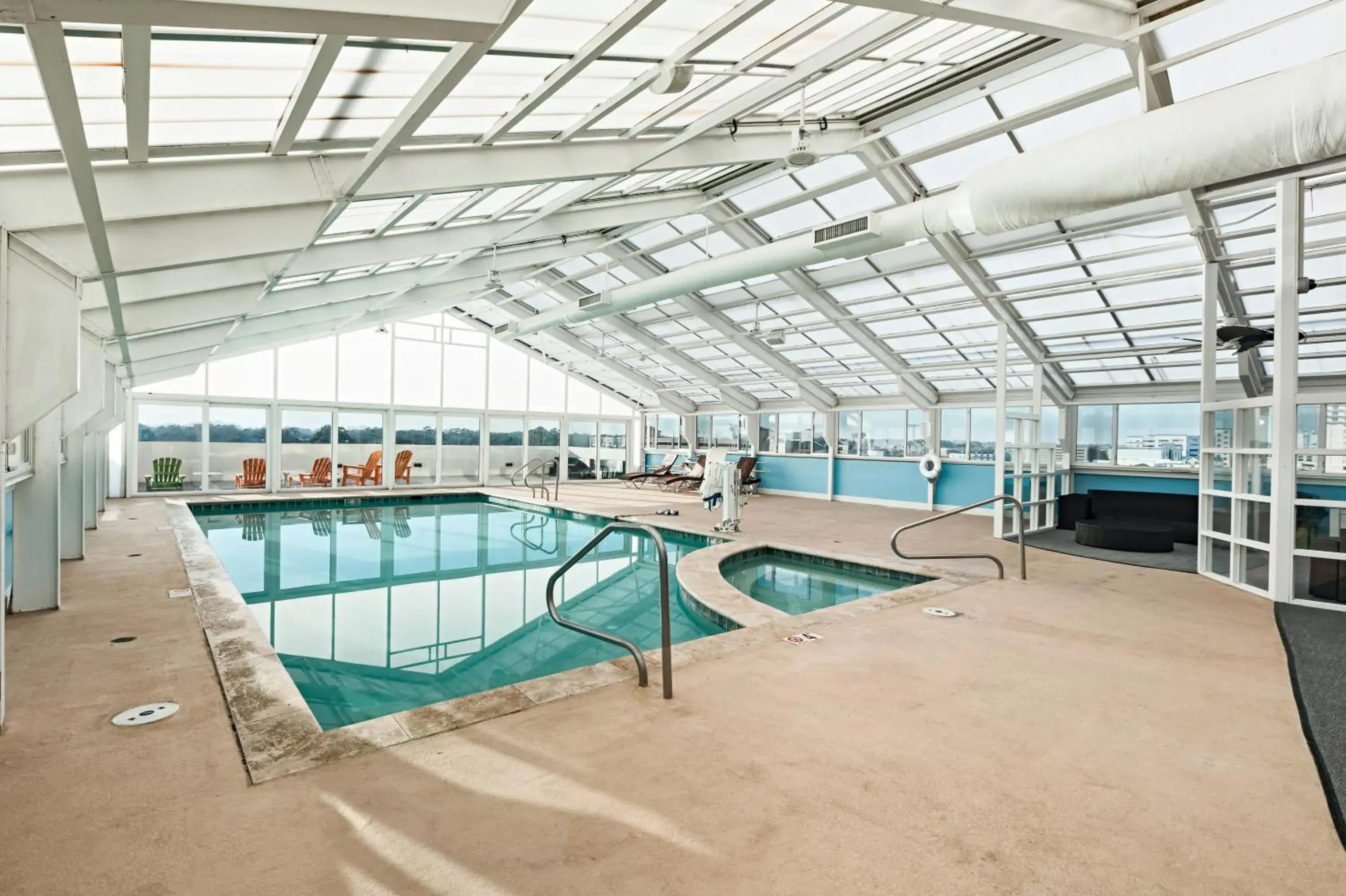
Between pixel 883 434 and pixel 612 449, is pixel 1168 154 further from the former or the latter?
pixel 612 449

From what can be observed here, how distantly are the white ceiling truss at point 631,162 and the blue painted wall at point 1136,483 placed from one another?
5.12 ft

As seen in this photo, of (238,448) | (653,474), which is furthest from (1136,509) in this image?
(238,448)

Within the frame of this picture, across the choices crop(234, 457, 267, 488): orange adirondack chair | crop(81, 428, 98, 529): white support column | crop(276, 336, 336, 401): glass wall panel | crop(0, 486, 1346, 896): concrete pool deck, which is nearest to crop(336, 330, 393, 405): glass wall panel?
crop(276, 336, 336, 401): glass wall panel

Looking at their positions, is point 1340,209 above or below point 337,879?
above

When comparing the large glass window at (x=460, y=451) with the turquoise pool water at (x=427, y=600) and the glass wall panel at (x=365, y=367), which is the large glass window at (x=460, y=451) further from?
the turquoise pool water at (x=427, y=600)

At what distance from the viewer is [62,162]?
3379mm

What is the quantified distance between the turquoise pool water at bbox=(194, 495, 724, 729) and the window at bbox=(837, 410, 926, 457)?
6.88 m

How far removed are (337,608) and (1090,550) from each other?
8.73 meters

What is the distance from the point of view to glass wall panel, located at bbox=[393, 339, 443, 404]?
15797 mm

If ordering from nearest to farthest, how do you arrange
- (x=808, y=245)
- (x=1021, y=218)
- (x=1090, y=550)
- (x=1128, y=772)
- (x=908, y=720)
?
(x=1128, y=772) < (x=908, y=720) < (x=1021, y=218) < (x=808, y=245) < (x=1090, y=550)

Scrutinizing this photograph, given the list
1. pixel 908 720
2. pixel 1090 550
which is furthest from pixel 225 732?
pixel 1090 550

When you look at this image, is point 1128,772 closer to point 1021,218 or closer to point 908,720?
point 908,720

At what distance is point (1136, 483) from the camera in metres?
11.4

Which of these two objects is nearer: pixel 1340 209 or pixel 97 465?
pixel 1340 209
